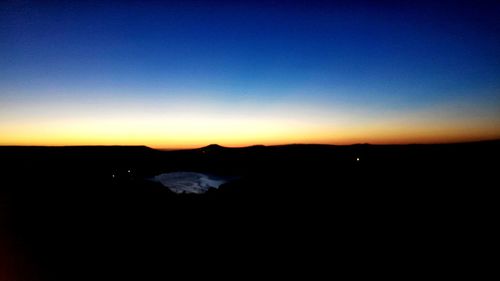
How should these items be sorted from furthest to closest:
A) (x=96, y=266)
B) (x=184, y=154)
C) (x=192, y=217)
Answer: (x=184, y=154) → (x=192, y=217) → (x=96, y=266)

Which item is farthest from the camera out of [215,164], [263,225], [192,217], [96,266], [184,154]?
[184,154]

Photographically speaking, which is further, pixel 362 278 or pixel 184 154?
pixel 184 154

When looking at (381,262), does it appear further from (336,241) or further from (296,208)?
(296,208)

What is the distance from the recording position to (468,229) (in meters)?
14.2

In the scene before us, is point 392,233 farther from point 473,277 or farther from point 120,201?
point 120,201

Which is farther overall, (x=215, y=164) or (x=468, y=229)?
(x=215, y=164)

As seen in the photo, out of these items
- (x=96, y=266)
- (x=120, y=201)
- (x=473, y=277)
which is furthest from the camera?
(x=120, y=201)

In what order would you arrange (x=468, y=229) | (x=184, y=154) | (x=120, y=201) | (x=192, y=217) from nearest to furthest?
(x=468, y=229)
(x=192, y=217)
(x=120, y=201)
(x=184, y=154)

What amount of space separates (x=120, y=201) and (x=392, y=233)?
67.7 feet

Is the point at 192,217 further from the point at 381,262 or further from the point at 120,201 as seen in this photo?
the point at 381,262

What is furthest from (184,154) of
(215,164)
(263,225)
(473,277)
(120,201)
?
(473,277)

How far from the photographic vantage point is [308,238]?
13945mm

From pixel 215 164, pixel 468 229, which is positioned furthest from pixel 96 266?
pixel 215 164

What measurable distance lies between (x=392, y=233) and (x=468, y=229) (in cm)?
410
